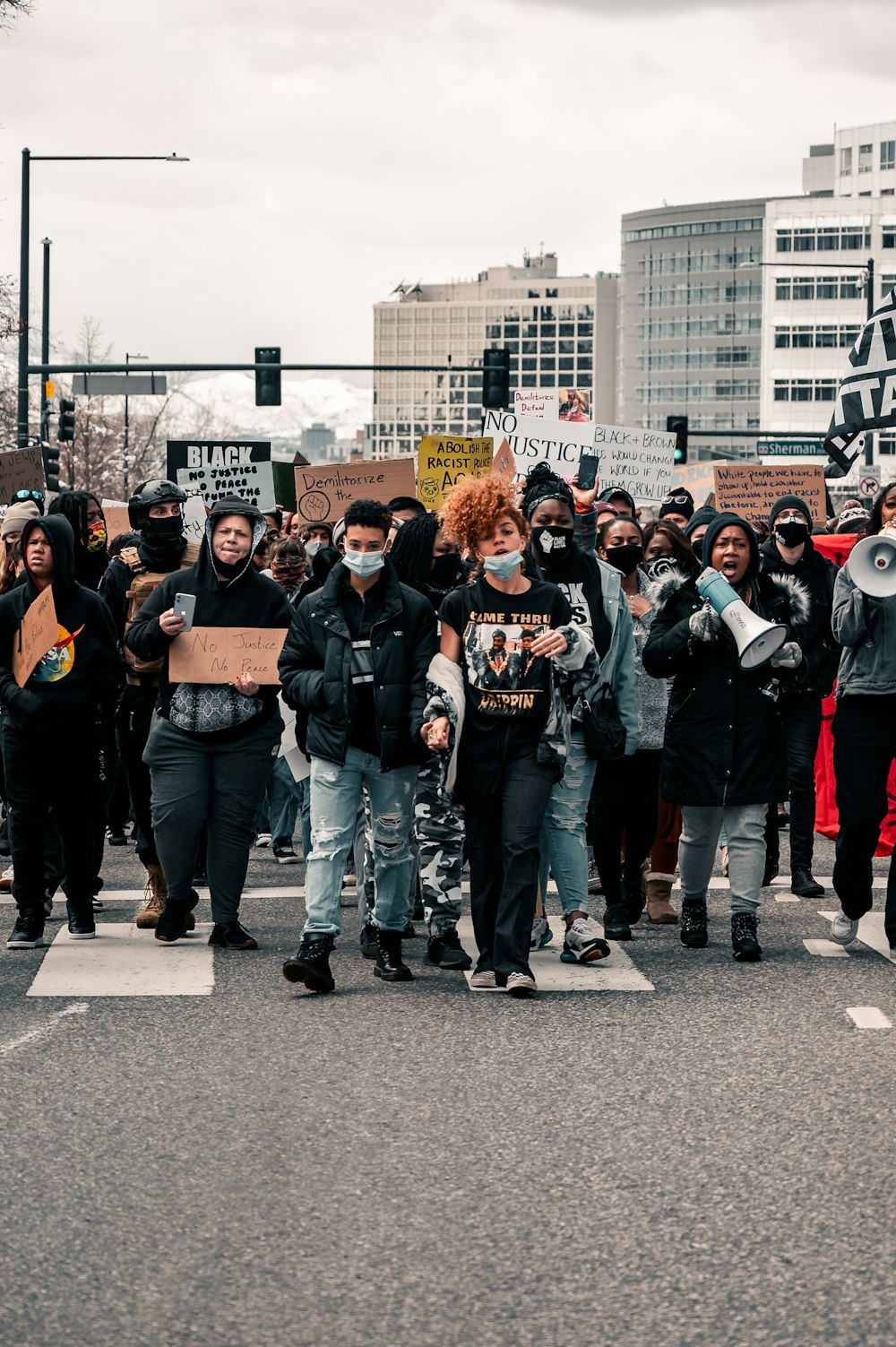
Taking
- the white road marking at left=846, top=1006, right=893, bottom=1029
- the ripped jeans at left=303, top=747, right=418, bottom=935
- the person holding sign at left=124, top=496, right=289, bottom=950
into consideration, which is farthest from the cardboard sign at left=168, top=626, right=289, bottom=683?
the white road marking at left=846, top=1006, right=893, bottom=1029

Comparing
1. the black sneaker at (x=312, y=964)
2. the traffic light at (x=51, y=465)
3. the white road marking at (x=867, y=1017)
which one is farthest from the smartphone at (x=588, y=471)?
the traffic light at (x=51, y=465)

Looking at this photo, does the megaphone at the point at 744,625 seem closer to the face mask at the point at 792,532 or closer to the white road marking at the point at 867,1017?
the white road marking at the point at 867,1017

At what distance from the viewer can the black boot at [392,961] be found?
8.34 meters

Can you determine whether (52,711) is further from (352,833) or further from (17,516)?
(17,516)

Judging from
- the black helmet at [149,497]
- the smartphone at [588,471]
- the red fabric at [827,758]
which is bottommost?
the red fabric at [827,758]

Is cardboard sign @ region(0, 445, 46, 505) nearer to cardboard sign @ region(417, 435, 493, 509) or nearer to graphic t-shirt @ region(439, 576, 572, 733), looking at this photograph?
cardboard sign @ region(417, 435, 493, 509)

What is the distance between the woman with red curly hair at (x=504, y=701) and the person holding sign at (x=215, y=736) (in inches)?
47.0

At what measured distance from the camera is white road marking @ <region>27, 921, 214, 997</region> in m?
8.11

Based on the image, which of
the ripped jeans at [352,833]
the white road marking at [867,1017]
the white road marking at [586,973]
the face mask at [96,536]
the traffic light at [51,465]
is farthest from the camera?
the traffic light at [51,465]

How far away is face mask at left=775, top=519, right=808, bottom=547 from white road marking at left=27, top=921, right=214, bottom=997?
3680 millimetres

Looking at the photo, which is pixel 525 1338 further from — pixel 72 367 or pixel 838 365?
pixel 838 365

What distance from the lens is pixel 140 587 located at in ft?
32.4

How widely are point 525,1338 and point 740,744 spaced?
478cm

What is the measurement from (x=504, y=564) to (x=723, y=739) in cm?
153
